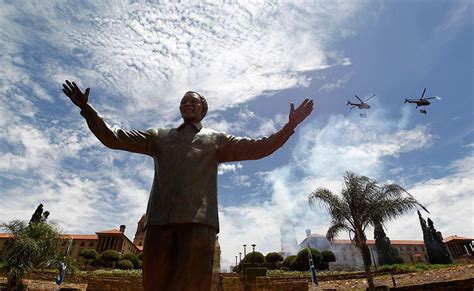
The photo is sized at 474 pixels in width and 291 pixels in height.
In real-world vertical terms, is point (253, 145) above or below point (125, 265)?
below

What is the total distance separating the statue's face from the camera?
2732mm

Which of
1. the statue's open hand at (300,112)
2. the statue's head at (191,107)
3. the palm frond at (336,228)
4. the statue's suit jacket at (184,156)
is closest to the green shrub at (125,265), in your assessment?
the palm frond at (336,228)

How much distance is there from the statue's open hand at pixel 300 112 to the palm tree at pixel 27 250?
21166 millimetres

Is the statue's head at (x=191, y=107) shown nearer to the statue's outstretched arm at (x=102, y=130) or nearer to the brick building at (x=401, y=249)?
the statue's outstretched arm at (x=102, y=130)

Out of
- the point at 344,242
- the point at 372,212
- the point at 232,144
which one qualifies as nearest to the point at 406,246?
the point at 344,242

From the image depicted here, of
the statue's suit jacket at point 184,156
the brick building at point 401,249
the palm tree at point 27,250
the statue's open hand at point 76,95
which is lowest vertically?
the statue's suit jacket at point 184,156

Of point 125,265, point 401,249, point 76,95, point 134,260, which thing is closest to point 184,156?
point 76,95

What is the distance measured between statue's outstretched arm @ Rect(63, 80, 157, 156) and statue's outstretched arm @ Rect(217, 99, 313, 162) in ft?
2.42

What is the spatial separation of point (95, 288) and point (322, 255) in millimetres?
26351

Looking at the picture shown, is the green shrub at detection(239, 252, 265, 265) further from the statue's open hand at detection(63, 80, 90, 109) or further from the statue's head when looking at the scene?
the statue's open hand at detection(63, 80, 90, 109)

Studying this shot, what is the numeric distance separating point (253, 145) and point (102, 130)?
1.29 metres

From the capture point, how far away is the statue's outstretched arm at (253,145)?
2652 mm

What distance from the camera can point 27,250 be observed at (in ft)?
60.3

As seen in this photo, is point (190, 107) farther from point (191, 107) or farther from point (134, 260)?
point (134, 260)
